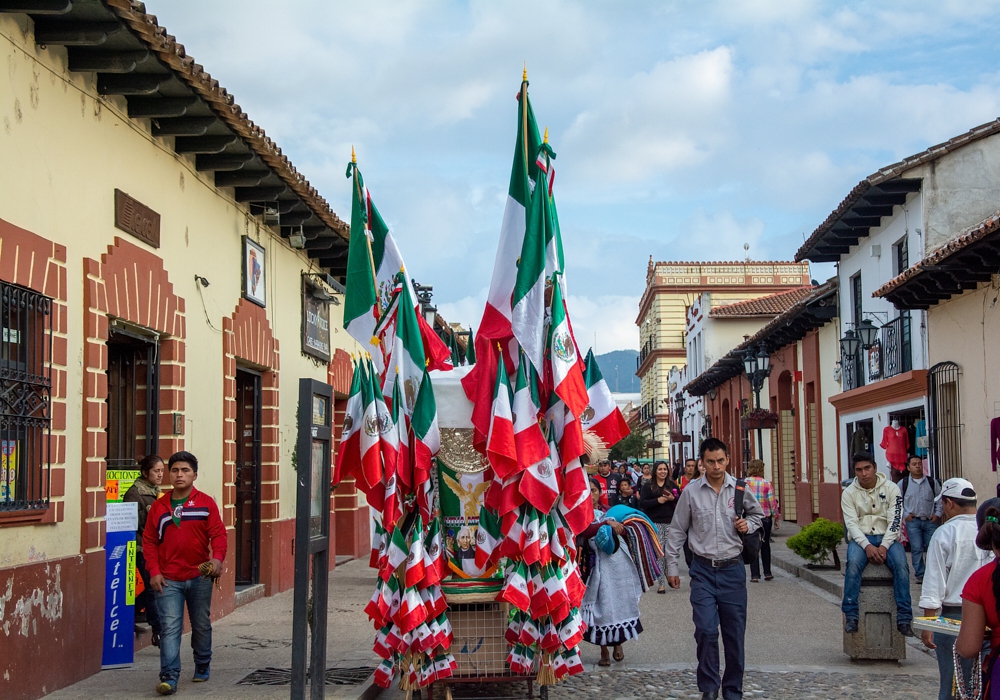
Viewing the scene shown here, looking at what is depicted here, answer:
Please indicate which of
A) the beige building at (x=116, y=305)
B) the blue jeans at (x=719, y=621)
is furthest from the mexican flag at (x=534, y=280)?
the beige building at (x=116, y=305)

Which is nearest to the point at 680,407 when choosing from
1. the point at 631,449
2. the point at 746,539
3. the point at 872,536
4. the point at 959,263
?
the point at 631,449

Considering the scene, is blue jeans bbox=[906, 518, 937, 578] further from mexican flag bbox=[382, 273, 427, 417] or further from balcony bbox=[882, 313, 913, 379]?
mexican flag bbox=[382, 273, 427, 417]

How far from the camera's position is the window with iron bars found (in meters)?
7.52

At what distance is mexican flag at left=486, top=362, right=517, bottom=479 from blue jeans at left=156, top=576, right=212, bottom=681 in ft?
8.33

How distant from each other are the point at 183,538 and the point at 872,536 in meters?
5.67

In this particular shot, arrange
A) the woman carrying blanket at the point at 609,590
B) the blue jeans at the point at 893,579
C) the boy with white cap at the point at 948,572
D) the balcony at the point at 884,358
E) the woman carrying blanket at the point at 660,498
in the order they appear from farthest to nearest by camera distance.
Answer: the balcony at the point at 884,358
the woman carrying blanket at the point at 660,498
the blue jeans at the point at 893,579
the woman carrying blanket at the point at 609,590
the boy with white cap at the point at 948,572

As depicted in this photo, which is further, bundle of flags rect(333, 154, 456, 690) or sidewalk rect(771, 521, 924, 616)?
sidewalk rect(771, 521, 924, 616)

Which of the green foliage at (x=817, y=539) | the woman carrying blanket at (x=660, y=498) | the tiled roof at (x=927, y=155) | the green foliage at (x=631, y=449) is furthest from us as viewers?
the green foliage at (x=631, y=449)

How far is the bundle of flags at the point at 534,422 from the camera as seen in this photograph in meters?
7.55

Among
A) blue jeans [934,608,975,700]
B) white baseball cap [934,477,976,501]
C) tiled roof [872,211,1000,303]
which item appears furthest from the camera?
tiled roof [872,211,1000,303]

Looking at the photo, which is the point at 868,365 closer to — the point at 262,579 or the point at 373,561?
the point at 262,579

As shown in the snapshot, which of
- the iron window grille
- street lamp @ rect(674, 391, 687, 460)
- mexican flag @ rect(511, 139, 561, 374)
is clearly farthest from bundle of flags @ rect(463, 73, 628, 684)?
street lamp @ rect(674, 391, 687, 460)

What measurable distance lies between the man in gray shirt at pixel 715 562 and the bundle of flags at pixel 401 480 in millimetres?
1700

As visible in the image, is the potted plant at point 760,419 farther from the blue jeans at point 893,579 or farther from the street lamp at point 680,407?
the street lamp at point 680,407
